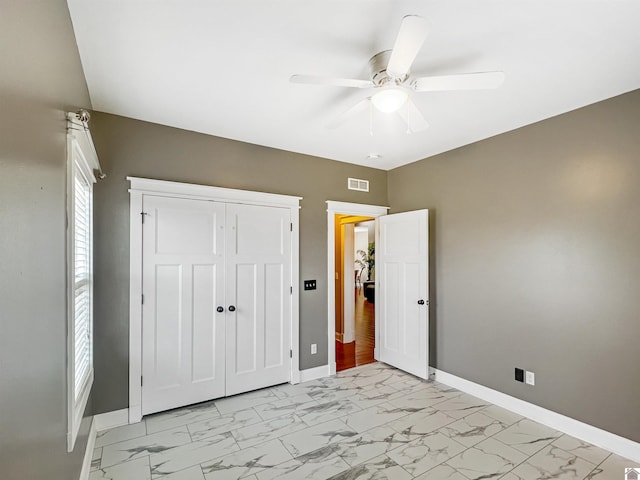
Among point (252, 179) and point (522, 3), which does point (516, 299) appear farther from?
point (252, 179)

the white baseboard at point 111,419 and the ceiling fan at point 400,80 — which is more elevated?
the ceiling fan at point 400,80

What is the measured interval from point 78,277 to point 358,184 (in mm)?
3214

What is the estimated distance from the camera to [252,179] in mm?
3414

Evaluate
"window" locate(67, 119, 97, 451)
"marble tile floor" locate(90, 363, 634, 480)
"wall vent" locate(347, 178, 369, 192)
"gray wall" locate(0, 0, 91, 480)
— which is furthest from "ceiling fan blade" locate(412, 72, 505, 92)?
"marble tile floor" locate(90, 363, 634, 480)

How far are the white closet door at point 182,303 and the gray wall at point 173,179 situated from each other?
0.64 feet

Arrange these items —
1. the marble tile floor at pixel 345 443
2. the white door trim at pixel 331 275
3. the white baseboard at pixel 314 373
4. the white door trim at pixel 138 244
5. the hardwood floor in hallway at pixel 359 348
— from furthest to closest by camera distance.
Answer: the hardwood floor in hallway at pixel 359 348 → the white door trim at pixel 331 275 → the white baseboard at pixel 314 373 → the white door trim at pixel 138 244 → the marble tile floor at pixel 345 443

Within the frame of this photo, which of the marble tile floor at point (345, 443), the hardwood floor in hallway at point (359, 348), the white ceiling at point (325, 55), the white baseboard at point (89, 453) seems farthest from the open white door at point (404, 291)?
the white baseboard at point (89, 453)

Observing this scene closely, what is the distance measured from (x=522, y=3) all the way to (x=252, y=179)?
8.59ft

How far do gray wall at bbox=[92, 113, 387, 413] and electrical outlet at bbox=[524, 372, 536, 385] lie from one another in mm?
2083

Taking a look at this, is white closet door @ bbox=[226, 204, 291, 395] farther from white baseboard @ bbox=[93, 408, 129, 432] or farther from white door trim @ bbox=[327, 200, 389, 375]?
white baseboard @ bbox=[93, 408, 129, 432]

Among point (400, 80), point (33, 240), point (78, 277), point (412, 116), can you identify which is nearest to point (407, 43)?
point (400, 80)

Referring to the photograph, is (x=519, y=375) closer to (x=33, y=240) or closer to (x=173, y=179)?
(x=33, y=240)

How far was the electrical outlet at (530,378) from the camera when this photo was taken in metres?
2.83

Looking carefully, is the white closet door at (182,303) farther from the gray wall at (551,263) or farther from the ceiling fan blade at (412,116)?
the gray wall at (551,263)
